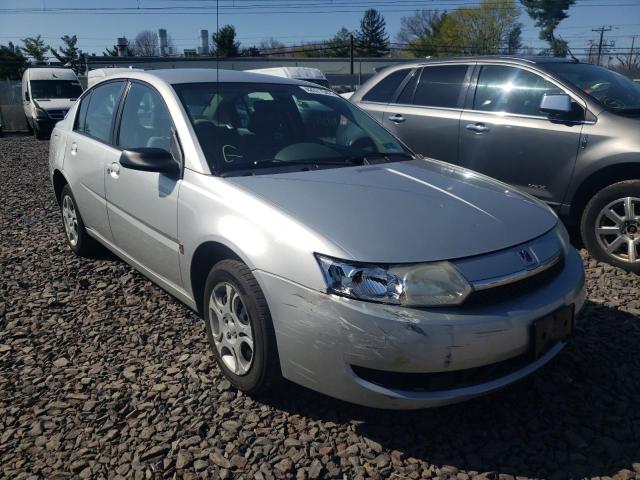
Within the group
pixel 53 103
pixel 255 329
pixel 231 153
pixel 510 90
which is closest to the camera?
pixel 255 329

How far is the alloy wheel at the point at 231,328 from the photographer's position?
264 centimetres

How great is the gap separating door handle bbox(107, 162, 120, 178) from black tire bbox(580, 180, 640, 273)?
144 inches

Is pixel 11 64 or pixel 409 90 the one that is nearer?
pixel 409 90

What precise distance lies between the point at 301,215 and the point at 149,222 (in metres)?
1.28

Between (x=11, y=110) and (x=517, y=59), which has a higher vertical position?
(x=517, y=59)

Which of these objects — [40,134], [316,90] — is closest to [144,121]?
[316,90]

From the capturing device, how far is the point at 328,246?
2.25 m

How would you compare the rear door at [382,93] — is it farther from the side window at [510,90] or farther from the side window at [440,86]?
the side window at [510,90]

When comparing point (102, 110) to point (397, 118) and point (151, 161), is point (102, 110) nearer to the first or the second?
point (151, 161)

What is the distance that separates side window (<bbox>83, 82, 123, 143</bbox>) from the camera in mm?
4027

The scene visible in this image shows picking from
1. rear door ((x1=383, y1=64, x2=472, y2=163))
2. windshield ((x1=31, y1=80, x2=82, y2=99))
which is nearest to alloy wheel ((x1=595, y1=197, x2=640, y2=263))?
rear door ((x1=383, y1=64, x2=472, y2=163))

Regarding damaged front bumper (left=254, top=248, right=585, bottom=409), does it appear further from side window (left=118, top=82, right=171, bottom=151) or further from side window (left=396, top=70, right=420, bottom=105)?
side window (left=396, top=70, right=420, bottom=105)

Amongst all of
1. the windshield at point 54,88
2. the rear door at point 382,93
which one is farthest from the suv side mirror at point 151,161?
the windshield at point 54,88

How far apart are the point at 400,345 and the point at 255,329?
69 centimetres
